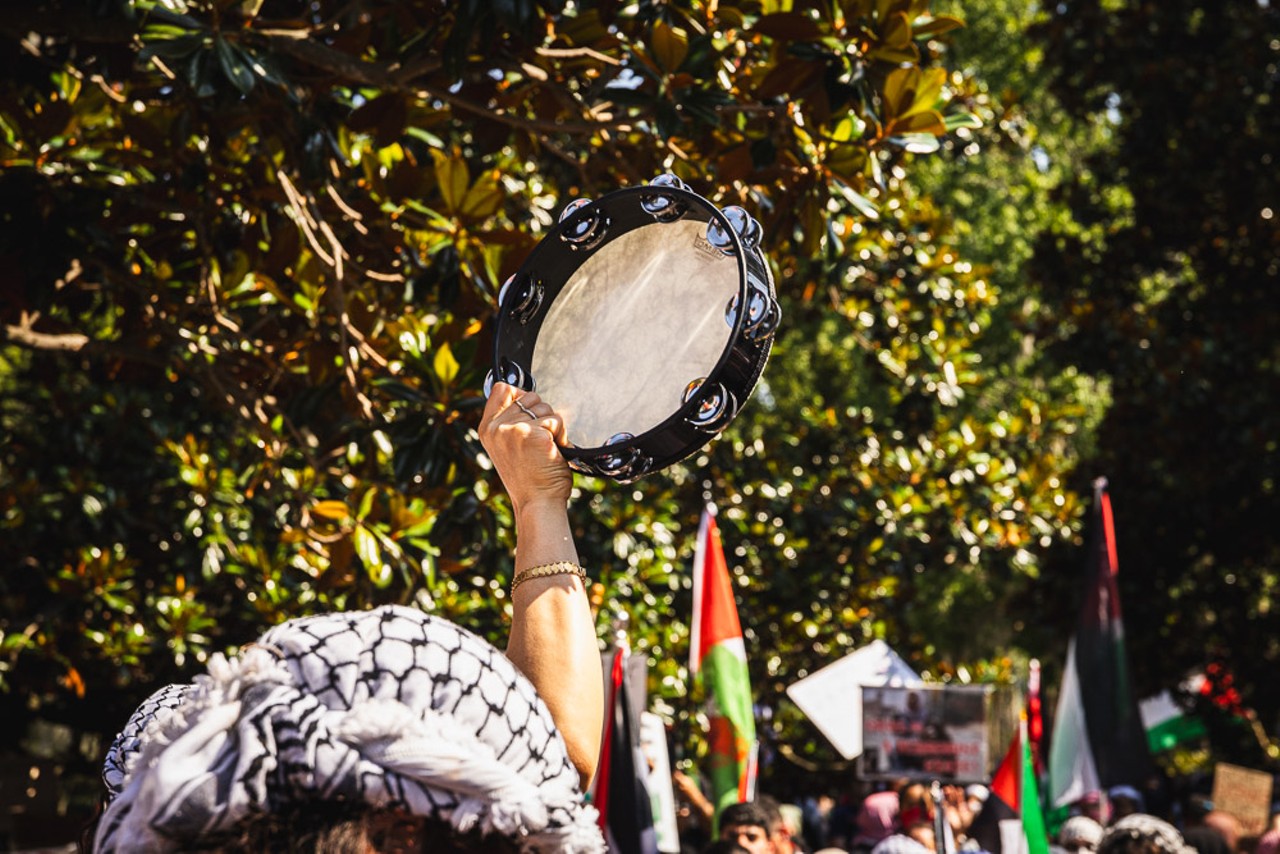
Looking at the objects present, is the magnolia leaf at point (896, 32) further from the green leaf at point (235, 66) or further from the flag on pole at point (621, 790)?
the flag on pole at point (621, 790)

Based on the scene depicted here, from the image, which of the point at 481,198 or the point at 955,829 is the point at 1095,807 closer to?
the point at 955,829

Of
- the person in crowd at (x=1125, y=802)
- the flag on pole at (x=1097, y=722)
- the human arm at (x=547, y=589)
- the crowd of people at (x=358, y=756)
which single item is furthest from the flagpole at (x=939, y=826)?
the crowd of people at (x=358, y=756)

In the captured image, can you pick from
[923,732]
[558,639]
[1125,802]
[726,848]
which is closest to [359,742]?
[558,639]

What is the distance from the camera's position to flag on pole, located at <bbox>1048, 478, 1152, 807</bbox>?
8.05 m

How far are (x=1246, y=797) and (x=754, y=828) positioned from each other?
15.3 feet

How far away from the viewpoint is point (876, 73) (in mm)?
4289

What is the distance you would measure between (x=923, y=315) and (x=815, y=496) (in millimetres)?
3089

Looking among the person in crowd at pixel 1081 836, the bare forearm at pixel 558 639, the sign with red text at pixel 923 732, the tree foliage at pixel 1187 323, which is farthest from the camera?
the tree foliage at pixel 1187 323

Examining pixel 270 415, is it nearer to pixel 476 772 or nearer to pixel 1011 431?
pixel 476 772

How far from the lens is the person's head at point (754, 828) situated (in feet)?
18.7

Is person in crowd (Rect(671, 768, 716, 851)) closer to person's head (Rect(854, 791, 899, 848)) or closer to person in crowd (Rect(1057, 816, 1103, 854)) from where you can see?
person's head (Rect(854, 791, 899, 848))


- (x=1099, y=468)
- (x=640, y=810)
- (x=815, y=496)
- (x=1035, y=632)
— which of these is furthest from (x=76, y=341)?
(x=1035, y=632)

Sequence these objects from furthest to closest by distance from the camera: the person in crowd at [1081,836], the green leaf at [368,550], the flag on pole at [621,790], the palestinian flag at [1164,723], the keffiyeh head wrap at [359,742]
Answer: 1. the palestinian flag at [1164,723]
2. the person in crowd at [1081,836]
3. the flag on pole at [621,790]
4. the green leaf at [368,550]
5. the keffiyeh head wrap at [359,742]

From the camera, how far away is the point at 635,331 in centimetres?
218
